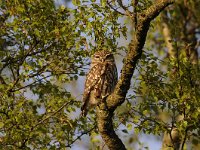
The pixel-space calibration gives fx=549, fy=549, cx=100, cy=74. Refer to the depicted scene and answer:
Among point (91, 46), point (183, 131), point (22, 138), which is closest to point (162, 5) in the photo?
point (183, 131)

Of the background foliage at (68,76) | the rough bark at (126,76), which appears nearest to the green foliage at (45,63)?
the background foliage at (68,76)

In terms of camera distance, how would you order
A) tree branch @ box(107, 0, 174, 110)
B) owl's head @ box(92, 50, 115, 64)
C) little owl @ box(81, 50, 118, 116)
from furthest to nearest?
owl's head @ box(92, 50, 115, 64) < little owl @ box(81, 50, 118, 116) < tree branch @ box(107, 0, 174, 110)

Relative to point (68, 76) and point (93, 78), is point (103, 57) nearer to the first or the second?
point (93, 78)

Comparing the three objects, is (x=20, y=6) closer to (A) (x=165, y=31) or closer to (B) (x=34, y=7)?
(B) (x=34, y=7)

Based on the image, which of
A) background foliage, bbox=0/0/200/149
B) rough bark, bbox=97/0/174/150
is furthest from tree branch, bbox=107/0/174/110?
background foliage, bbox=0/0/200/149

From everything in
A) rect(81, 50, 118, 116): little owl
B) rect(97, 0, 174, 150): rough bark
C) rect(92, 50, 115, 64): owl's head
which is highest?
rect(92, 50, 115, 64): owl's head

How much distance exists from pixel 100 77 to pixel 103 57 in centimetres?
34

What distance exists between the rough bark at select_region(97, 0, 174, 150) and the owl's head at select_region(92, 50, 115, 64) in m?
2.39

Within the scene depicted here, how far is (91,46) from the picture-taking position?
836 cm

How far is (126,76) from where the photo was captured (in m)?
5.27

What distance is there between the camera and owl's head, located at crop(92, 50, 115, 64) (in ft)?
25.9

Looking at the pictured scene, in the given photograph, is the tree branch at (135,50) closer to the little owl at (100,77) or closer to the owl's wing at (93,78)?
the little owl at (100,77)

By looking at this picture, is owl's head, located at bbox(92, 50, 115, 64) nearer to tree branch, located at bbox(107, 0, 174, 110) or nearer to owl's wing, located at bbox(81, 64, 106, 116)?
owl's wing, located at bbox(81, 64, 106, 116)

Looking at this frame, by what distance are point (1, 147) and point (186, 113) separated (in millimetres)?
2833
